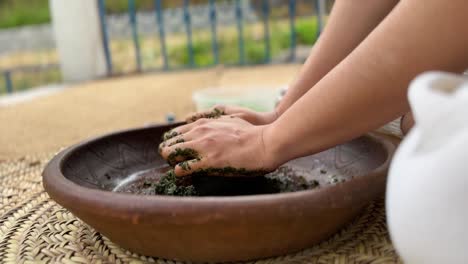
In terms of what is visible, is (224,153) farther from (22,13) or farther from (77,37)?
(22,13)

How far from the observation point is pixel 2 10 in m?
5.66

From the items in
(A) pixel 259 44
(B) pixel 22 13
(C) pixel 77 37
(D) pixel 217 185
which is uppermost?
(D) pixel 217 185

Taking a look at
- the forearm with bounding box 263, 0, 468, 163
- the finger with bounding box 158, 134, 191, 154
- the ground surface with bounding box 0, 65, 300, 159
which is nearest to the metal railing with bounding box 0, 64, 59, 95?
the ground surface with bounding box 0, 65, 300, 159

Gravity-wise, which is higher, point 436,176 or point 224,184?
point 436,176

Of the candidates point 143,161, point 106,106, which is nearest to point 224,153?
point 143,161

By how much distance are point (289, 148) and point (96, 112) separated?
137 cm

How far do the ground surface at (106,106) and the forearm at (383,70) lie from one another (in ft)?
3.01

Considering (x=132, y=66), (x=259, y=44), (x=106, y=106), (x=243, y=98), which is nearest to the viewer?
(x=243, y=98)

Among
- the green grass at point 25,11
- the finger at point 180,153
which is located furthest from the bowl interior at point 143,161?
the green grass at point 25,11

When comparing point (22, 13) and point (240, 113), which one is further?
point (22, 13)

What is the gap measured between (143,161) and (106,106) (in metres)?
1.13

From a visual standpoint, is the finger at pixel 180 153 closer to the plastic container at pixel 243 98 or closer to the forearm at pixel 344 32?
the forearm at pixel 344 32

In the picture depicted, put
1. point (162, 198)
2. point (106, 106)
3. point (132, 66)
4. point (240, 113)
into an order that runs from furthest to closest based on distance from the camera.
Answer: point (132, 66), point (106, 106), point (240, 113), point (162, 198)

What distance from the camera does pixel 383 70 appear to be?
1.82 feet
